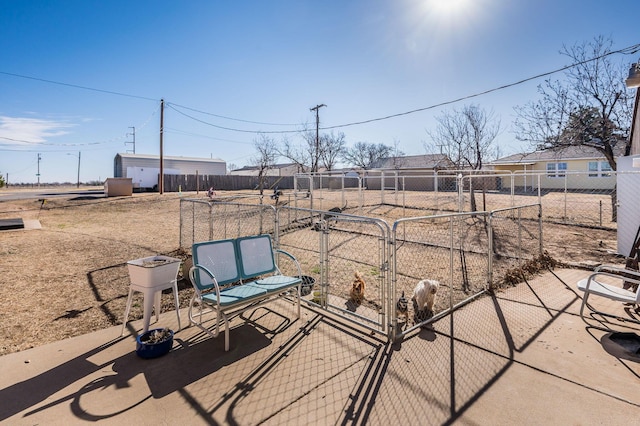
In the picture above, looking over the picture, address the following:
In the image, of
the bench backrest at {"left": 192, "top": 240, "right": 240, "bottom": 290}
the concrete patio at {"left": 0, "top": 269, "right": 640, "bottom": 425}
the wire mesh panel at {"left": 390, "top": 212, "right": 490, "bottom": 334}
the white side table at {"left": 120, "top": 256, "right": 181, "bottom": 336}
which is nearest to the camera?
the concrete patio at {"left": 0, "top": 269, "right": 640, "bottom": 425}

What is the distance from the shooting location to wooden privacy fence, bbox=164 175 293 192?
1209 inches

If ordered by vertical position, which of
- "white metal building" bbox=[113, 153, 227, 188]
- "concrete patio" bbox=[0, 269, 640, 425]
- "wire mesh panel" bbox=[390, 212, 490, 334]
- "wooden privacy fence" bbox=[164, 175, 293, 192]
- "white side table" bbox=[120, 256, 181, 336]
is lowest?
"concrete patio" bbox=[0, 269, 640, 425]

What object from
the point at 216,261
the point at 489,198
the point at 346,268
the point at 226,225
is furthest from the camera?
the point at 489,198

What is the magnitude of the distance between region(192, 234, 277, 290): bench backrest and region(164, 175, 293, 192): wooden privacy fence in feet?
77.7

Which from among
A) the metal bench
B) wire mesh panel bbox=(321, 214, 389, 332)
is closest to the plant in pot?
the metal bench

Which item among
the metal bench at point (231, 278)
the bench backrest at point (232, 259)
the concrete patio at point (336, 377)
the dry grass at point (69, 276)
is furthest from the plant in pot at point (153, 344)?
the dry grass at point (69, 276)

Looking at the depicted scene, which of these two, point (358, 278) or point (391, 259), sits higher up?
point (391, 259)

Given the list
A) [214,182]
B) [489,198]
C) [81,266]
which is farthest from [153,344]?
[214,182]

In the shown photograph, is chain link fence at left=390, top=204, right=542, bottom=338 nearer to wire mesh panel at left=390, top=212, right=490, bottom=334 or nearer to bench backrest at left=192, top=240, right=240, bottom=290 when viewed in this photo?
wire mesh panel at left=390, top=212, right=490, bottom=334

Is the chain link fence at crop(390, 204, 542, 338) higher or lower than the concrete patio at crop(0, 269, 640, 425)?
higher

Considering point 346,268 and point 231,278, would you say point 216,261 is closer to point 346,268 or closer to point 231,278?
point 231,278

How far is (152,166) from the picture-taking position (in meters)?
40.4

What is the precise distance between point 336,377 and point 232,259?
6.32ft

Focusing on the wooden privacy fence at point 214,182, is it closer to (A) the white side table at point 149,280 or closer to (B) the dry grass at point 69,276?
(B) the dry grass at point 69,276
